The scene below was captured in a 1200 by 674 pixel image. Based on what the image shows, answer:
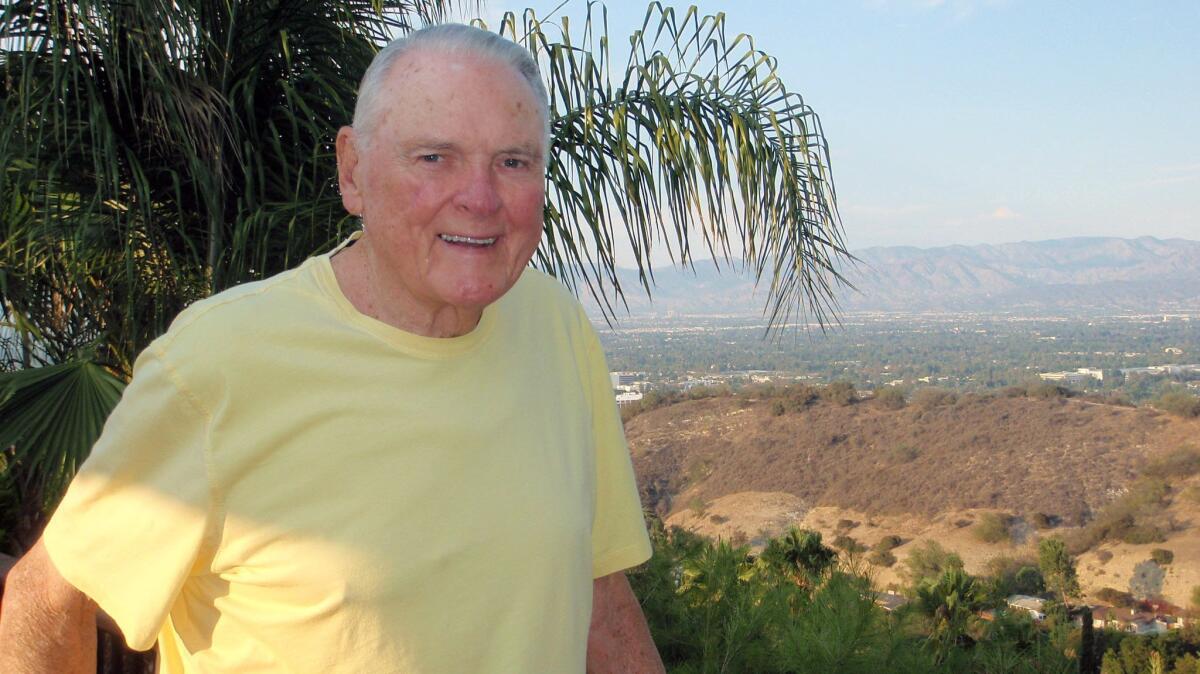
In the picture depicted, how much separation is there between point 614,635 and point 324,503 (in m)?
0.51

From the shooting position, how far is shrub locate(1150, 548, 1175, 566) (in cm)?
2156

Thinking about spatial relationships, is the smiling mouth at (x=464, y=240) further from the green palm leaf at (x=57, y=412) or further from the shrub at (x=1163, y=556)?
the shrub at (x=1163, y=556)

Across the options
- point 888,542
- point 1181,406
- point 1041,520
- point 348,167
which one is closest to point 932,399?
point 1181,406

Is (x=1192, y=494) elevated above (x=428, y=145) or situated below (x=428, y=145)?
below

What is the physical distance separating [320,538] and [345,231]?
6.16ft

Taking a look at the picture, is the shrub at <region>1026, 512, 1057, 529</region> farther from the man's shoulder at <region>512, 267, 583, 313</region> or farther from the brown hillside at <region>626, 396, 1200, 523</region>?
the man's shoulder at <region>512, 267, 583, 313</region>

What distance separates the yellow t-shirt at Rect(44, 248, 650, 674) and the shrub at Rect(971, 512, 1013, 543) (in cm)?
2705

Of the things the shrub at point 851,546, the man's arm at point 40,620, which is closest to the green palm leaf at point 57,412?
the man's arm at point 40,620

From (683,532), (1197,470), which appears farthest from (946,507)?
(683,532)

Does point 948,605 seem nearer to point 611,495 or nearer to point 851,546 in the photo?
Result: point 851,546

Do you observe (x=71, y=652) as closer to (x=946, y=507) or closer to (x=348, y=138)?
(x=348, y=138)

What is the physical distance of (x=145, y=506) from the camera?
0.94m

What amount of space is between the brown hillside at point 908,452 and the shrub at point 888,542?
95.3 inches

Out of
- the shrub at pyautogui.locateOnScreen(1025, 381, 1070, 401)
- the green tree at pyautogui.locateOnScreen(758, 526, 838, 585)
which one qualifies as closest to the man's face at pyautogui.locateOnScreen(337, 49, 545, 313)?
the green tree at pyautogui.locateOnScreen(758, 526, 838, 585)
